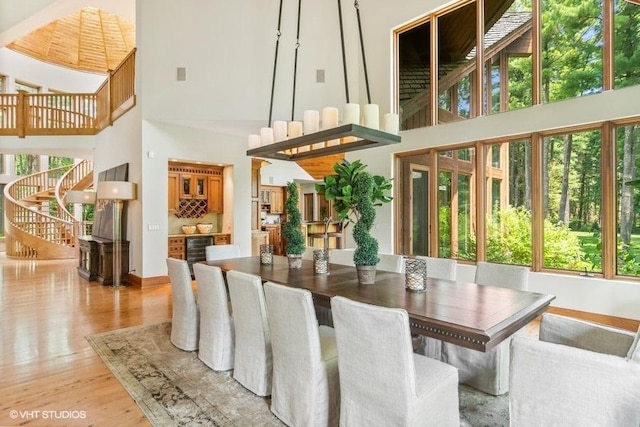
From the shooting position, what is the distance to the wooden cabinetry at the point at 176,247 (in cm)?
656

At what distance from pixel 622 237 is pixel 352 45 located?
490cm

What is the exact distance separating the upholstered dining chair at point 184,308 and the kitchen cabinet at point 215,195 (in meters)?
4.15

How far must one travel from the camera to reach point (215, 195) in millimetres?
7289

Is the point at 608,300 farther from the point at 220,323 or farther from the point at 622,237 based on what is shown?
the point at 220,323

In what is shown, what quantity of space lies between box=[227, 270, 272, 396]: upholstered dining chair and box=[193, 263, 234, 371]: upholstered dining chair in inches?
9.5

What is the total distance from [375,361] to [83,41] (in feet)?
42.0

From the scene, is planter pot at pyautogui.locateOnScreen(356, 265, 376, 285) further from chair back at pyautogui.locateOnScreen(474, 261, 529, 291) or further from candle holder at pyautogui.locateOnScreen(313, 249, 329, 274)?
chair back at pyautogui.locateOnScreen(474, 261, 529, 291)

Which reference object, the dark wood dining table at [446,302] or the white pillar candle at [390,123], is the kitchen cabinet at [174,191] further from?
the white pillar candle at [390,123]

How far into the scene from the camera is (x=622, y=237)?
403cm

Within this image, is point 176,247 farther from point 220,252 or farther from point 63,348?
point 63,348

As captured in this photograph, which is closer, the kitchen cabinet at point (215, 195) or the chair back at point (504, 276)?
the chair back at point (504, 276)

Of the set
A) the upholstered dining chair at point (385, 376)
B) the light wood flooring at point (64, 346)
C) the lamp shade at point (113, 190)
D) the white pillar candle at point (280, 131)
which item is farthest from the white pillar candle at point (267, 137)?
the lamp shade at point (113, 190)

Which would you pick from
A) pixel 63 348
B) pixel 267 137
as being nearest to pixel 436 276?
pixel 267 137

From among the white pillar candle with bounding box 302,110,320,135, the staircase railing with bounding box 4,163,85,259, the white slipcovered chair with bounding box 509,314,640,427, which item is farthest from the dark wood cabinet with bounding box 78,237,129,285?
the white slipcovered chair with bounding box 509,314,640,427
